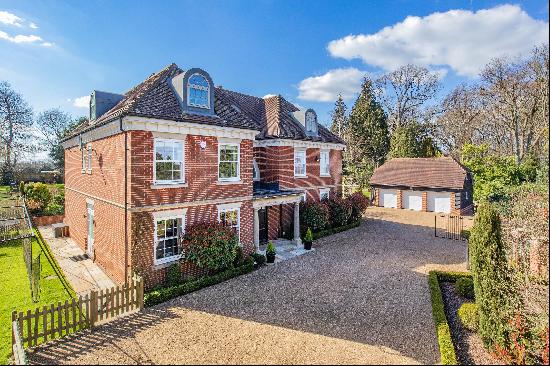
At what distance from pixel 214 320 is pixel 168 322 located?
4.93 feet

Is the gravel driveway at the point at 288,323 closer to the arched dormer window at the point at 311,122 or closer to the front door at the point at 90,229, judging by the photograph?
the front door at the point at 90,229

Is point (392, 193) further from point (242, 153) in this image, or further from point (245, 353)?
point (245, 353)

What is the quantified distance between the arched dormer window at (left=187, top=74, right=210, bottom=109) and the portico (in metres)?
5.66

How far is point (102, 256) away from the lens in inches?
568

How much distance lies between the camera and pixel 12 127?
4419 cm

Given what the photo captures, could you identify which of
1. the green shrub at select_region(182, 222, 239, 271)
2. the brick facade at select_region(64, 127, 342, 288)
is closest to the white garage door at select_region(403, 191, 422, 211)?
the brick facade at select_region(64, 127, 342, 288)

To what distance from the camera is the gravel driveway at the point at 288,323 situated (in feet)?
26.6

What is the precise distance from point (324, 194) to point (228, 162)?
11.3 meters

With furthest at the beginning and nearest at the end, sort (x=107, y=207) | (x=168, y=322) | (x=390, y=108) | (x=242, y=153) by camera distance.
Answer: (x=390, y=108), (x=242, y=153), (x=107, y=207), (x=168, y=322)

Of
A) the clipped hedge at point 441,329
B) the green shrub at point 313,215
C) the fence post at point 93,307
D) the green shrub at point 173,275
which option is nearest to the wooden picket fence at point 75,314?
the fence post at point 93,307

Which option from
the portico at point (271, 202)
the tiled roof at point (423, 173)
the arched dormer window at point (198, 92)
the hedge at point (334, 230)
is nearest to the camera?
the arched dormer window at point (198, 92)

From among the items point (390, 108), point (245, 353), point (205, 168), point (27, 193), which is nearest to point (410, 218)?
point (205, 168)

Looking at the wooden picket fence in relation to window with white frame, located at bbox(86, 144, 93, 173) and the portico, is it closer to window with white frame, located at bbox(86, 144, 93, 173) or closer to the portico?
the portico

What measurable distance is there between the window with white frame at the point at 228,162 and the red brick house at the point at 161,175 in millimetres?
50
